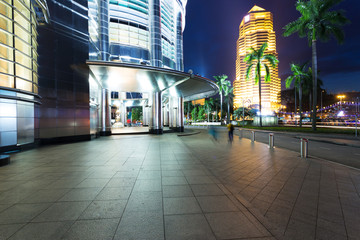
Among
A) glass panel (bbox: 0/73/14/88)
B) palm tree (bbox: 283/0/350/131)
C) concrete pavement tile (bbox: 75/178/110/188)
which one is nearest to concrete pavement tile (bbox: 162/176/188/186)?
concrete pavement tile (bbox: 75/178/110/188)

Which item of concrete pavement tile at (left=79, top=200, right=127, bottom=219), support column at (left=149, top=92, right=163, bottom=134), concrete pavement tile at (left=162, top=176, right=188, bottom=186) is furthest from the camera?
support column at (left=149, top=92, right=163, bottom=134)

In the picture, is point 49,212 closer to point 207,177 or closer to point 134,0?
point 207,177

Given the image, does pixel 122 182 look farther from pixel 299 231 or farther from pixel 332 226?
pixel 332 226

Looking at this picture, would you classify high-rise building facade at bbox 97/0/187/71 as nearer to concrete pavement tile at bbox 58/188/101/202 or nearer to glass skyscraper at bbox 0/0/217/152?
glass skyscraper at bbox 0/0/217/152

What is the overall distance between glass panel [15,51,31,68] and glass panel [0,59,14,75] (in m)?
0.72

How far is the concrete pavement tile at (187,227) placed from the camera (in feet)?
8.98

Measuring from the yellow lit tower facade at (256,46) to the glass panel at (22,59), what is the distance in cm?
11151

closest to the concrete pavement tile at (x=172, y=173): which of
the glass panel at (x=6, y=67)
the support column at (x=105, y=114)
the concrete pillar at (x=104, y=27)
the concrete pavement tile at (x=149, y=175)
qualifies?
the concrete pavement tile at (x=149, y=175)

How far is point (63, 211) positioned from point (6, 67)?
38.2 ft

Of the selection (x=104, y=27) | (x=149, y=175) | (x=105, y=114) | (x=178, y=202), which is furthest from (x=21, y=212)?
(x=104, y=27)

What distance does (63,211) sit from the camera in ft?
11.7

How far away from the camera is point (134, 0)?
29.4 meters

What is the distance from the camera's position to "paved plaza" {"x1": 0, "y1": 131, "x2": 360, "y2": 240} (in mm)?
2926

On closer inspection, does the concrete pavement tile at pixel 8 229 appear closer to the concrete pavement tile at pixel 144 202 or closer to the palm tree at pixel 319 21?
the concrete pavement tile at pixel 144 202
